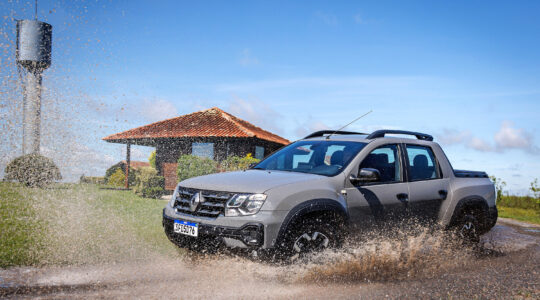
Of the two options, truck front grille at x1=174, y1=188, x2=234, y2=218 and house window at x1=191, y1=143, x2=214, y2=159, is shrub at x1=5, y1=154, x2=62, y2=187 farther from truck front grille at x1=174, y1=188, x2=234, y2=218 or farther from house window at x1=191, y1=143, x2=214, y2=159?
truck front grille at x1=174, y1=188, x2=234, y2=218

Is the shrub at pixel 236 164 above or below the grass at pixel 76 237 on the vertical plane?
above

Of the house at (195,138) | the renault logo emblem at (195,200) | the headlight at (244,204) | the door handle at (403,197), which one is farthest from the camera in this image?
the house at (195,138)

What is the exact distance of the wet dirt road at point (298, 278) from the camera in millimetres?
4711

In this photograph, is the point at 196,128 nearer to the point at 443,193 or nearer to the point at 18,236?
the point at 18,236

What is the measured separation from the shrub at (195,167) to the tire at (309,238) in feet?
53.7

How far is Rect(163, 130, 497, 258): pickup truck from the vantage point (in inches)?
187

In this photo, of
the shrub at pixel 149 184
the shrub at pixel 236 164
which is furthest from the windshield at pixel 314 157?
the shrub at pixel 149 184

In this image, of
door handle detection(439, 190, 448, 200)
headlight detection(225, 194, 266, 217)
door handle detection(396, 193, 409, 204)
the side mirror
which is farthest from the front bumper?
door handle detection(439, 190, 448, 200)

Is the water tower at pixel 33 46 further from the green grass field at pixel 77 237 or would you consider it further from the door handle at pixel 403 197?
the door handle at pixel 403 197

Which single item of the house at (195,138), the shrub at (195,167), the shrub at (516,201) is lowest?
the shrub at (516,201)

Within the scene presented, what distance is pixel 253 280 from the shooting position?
4992 mm

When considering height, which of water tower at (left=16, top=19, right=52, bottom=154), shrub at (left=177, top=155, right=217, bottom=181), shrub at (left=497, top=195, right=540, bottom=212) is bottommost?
shrub at (left=497, top=195, right=540, bottom=212)

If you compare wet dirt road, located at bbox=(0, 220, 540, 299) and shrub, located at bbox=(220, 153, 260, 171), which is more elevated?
shrub, located at bbox=(220, 153, 260, 171)

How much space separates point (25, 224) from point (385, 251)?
821 centimetres
